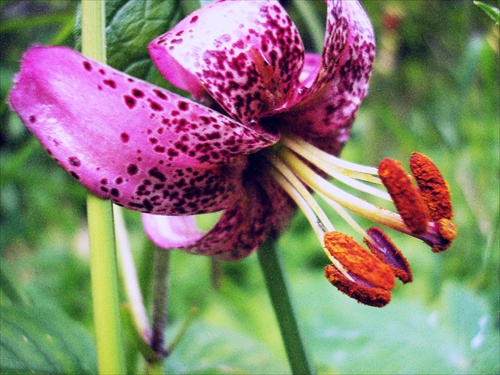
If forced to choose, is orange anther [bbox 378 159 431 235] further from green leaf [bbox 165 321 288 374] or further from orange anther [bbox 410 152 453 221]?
green leaf [bbox 165 321 288 374]

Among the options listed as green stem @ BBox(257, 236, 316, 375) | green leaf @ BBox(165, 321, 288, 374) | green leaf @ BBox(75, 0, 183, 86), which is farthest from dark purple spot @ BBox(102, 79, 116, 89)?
green leaf @ BBox(165, 321, 288, 374)

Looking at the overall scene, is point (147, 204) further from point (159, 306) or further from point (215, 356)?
point (215, 356)

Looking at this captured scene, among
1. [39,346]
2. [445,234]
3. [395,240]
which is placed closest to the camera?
[445,234]

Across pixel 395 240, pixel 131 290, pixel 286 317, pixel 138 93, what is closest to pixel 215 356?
pixel 131 290

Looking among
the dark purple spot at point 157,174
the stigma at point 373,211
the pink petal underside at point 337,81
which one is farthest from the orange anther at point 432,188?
the dark purple spot at point 157,174

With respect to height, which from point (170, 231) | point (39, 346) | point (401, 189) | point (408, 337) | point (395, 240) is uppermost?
point (401, 189)

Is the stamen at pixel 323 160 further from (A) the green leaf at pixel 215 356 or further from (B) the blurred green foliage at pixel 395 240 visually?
(A) the green leaf at pixel 215 356

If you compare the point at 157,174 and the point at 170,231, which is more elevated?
the point at 157,174
